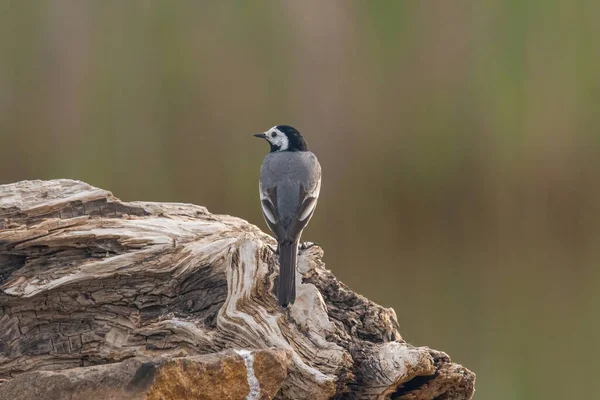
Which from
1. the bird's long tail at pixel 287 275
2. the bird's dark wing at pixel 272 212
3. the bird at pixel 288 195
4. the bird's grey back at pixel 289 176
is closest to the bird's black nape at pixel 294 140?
the bird at pixel 288 195

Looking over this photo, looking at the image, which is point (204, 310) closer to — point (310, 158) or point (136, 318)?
point (136, 318)

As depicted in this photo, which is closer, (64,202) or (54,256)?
(54,256)

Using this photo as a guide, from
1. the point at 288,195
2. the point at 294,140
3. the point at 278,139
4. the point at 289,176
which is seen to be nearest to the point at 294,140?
the point at 294,140

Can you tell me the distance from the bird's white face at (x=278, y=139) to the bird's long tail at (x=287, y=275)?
172 cm

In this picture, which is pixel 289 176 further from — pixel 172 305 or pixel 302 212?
pixel 172 305

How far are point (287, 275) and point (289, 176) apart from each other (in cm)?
119

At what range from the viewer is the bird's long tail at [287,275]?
5332 mm

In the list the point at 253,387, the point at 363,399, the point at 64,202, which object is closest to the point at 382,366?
the point at 363,399

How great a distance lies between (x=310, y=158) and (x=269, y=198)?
723 millimetres

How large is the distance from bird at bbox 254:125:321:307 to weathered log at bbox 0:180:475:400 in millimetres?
106

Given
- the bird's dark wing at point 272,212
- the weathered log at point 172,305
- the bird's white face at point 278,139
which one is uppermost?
the bird's white face at point 278,139

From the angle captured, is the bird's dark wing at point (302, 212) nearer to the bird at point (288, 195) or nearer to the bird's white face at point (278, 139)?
the bird at point (288, 195)

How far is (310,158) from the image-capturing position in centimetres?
683

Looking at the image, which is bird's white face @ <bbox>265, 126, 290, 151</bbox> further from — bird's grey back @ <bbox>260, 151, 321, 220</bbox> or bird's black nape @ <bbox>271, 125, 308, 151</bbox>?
bird's grey back @ <bbox>260, 151, 321, 220</bbox>
